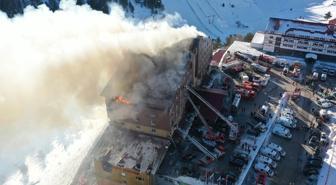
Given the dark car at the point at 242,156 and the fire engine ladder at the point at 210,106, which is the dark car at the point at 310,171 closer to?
→ the dark car at the point at 242,156

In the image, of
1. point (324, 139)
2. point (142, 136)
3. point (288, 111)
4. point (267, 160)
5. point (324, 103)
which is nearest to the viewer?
point (267, 160)

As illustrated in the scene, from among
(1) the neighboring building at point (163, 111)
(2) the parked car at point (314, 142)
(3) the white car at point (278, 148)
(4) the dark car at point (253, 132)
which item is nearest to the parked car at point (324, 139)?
(2) the parked car at point (314, 142)

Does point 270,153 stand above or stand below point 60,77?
below

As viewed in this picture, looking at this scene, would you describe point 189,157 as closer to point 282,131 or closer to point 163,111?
point 163,111

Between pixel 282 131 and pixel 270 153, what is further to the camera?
pixel 282 131

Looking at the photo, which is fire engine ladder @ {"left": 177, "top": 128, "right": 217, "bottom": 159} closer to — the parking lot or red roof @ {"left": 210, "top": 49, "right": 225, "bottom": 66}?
the parking lot

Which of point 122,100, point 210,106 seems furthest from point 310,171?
point 122,100

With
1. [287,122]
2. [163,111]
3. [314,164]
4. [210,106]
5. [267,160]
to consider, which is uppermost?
[163,111]
